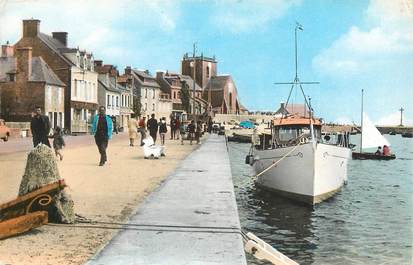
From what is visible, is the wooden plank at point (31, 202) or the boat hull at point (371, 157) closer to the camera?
the wooden plank at point (31, 202)

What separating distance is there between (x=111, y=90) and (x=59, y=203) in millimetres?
13375

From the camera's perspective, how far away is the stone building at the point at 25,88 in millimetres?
11156

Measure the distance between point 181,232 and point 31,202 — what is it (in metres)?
2.30

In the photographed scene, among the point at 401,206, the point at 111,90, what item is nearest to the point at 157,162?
the point at 111,90

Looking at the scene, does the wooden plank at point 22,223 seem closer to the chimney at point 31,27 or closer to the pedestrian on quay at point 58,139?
the chimney at point 31,27

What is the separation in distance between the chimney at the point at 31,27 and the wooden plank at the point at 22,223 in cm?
374

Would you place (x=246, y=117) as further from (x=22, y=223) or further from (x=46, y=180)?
(x=22, y=223)

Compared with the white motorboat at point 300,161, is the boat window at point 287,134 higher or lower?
higher

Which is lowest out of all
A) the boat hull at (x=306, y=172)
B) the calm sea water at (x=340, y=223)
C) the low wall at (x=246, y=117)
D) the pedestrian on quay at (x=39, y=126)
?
the calm sea water at (x=340, y=223)

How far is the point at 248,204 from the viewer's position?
59.3 feet

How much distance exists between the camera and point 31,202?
783cm

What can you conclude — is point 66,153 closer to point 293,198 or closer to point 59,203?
point 293,198

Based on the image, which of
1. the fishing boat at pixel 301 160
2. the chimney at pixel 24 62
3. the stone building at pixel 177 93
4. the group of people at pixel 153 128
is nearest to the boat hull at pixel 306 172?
the fishing boat at pixel 301 160

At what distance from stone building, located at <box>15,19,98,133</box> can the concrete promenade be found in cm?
346
